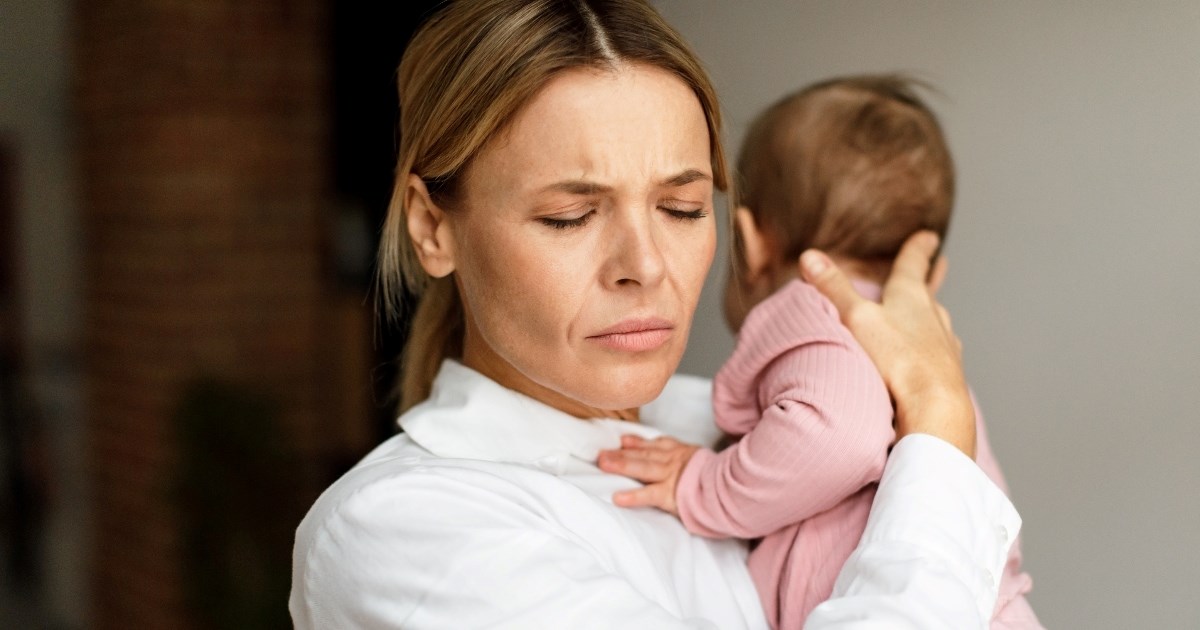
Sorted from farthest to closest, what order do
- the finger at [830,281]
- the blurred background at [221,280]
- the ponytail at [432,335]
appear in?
the blurred background at [221,280] < the ponytail at [432,335] < the finger at [830,281]

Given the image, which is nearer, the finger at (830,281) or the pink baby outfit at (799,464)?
the pink baby outfit at (799,464)

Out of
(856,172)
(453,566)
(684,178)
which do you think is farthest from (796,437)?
(856,172)

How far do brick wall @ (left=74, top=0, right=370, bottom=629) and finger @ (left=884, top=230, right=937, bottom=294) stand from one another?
9.49 feet

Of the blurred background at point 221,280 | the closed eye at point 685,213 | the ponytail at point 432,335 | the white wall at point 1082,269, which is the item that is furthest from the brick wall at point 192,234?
the closed eye at point 685,213

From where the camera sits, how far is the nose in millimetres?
1172

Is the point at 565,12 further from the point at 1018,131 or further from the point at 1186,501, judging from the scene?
the point at 1186,501

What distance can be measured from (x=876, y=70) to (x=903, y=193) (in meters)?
0.51

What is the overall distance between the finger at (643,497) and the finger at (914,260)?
40 centimetres

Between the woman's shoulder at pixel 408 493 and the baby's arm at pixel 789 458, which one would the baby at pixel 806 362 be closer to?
the baby's arm at pixel 789 458

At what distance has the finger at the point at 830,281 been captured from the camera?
1394 millimetres

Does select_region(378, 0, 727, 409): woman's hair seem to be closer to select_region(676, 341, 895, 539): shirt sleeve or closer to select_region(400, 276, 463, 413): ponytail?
select_region(400, 276, 463, 413): ponytail

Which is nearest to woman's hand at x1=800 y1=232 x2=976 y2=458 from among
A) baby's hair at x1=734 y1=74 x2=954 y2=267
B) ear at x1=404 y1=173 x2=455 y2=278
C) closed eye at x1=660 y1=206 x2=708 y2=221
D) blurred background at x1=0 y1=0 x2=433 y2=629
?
baby's hair at x1=734 y1=74 x2=954 y2=267

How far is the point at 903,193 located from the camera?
63.9 inches

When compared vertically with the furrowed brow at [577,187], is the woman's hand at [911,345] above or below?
below
